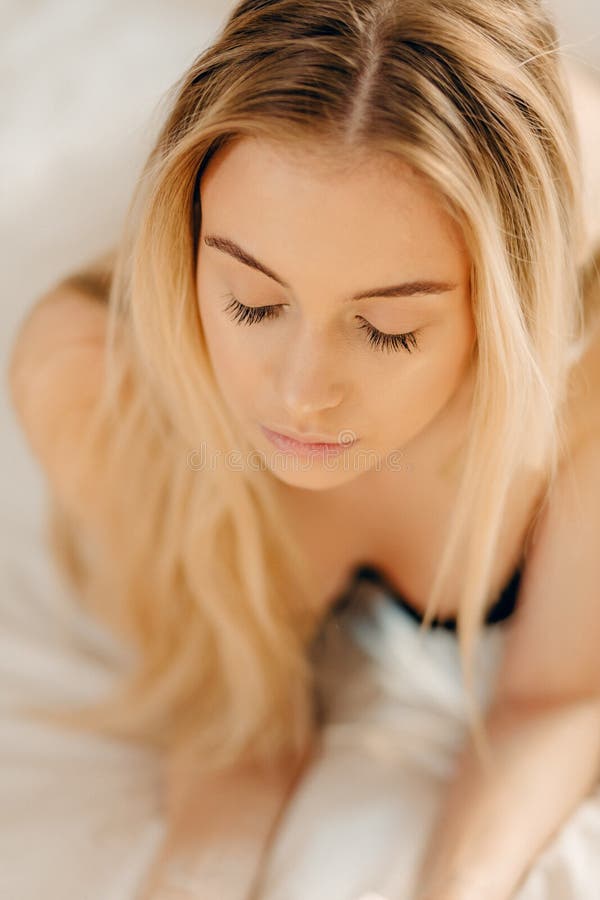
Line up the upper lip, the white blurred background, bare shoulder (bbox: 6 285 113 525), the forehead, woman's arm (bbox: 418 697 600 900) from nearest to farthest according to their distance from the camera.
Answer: the forehead
the upper lip
woman's arm (bbox: 418 697 600 900)
bare shoulder (bbox: 6 285 113 525)
the white blurred background

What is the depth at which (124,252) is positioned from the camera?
2.80 ft

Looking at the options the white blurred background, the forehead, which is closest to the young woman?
the forehead

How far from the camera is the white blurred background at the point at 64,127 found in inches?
47.5

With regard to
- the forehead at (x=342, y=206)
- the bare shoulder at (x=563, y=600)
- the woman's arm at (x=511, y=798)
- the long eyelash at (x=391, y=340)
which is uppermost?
the forehead at (x=342, y=206)

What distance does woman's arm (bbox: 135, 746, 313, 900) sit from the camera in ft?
3.10

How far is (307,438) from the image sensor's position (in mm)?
774

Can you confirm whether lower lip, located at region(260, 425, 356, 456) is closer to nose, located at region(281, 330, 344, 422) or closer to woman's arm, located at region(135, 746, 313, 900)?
nose, located at region(281, 330, 344, 422)

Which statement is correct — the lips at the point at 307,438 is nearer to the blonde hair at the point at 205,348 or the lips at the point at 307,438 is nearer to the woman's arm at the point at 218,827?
the blonde hair at the point at 205,348

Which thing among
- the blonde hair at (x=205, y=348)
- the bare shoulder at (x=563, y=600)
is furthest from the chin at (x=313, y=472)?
the bare shoulder at (x=563, y=600)

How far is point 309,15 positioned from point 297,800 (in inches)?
28.6

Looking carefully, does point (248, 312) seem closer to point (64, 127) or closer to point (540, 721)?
point (540, 721)

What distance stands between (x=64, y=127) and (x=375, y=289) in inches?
28.0

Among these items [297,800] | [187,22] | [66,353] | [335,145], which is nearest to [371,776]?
[297,800]

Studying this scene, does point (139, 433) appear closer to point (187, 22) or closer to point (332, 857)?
point (332, 857)
